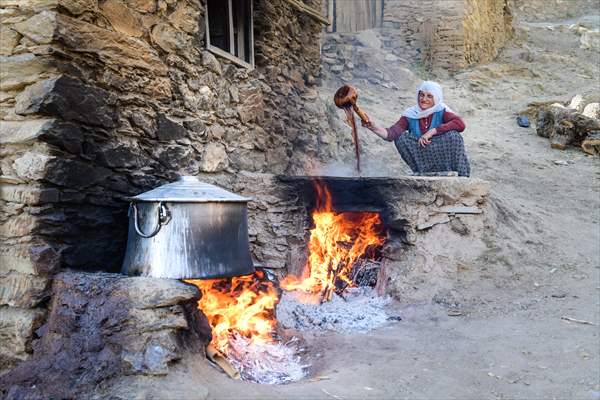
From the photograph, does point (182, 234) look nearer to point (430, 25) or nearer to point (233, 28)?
point (233, 28)

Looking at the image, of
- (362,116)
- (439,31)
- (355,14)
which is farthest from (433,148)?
(355,14)

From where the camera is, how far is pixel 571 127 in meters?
8.11

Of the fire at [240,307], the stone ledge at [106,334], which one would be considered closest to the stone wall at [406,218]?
the fire at [240,307]

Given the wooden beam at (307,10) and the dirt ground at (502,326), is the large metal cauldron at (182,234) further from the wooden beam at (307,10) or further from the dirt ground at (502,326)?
A: the wooden beam at (307,10)

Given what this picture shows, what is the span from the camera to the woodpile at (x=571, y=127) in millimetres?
7836

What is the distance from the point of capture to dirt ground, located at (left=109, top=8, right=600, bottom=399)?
2760mm

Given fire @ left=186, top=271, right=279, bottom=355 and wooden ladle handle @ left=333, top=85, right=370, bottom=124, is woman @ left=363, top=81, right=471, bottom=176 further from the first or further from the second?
fire @ left=186, top=271, right=279, bottom=355

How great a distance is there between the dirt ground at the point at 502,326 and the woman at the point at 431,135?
23.5 inches

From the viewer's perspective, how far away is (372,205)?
4.82 meters

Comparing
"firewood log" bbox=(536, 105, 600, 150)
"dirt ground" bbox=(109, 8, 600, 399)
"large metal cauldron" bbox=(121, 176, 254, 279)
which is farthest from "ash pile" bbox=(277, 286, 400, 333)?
"firewood log" bbox=(536, 105, 600, 150)

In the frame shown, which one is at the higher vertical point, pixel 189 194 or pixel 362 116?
pixel 362 116

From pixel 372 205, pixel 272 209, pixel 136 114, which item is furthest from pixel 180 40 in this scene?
pixel 372 205

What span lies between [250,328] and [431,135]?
9.06 feet

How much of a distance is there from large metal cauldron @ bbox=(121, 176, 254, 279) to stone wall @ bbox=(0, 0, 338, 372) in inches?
13.8
